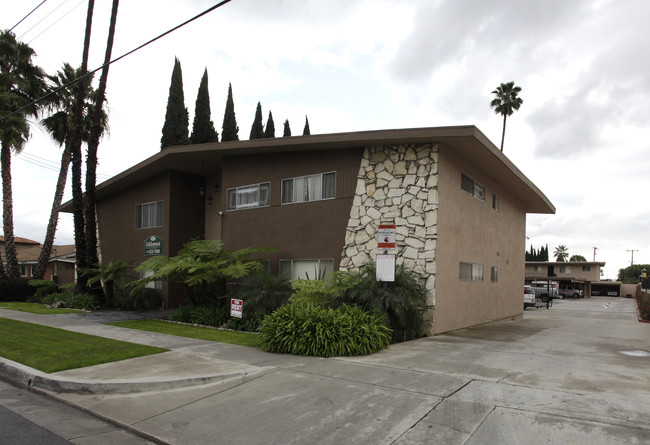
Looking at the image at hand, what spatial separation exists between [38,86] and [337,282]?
69.7ft

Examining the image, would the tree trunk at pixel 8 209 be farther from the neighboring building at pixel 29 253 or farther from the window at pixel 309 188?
the neighboring building at pixel 29 253

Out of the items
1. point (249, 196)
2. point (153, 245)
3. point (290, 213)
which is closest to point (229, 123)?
point (153, 245)

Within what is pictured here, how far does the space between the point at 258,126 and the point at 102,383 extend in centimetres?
3272

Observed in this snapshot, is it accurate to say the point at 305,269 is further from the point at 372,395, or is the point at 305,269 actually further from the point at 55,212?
the point at 55,212

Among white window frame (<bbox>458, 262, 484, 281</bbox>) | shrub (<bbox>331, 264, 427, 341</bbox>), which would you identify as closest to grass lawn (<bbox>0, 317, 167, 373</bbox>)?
shrub (<bbox>331, 264, 427, 341</bbox>)

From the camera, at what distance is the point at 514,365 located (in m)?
8.04

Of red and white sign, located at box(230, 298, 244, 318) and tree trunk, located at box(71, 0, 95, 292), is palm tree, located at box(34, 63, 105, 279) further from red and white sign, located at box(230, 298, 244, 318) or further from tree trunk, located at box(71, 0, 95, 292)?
red and white sign, located at box(230, 298, 244, 318)

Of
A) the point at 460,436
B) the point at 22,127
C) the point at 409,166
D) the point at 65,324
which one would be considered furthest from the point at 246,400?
the point at 22,127

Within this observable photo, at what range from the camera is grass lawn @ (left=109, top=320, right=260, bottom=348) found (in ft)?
34.6

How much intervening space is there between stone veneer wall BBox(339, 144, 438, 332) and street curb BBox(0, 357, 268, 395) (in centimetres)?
592

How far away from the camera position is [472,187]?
47.8 feet

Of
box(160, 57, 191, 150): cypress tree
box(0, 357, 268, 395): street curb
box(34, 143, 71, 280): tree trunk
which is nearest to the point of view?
box(0, 357, 268, 395): street curb

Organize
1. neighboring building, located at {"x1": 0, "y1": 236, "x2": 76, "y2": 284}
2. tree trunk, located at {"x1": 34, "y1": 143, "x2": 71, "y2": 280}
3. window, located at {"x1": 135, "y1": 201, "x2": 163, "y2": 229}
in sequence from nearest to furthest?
window, located at {"x1": 135, "y1": 201, "x2": 163, "y2": 229}, tree trunk, located at {"x1": 34, "y1": 143, "x2": 71, "y2": 280}, neighboring building, located at {"x1": 0, "y1": 236, "x2": 76, "y2": 284}

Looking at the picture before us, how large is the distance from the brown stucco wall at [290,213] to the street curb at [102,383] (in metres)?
6.55
